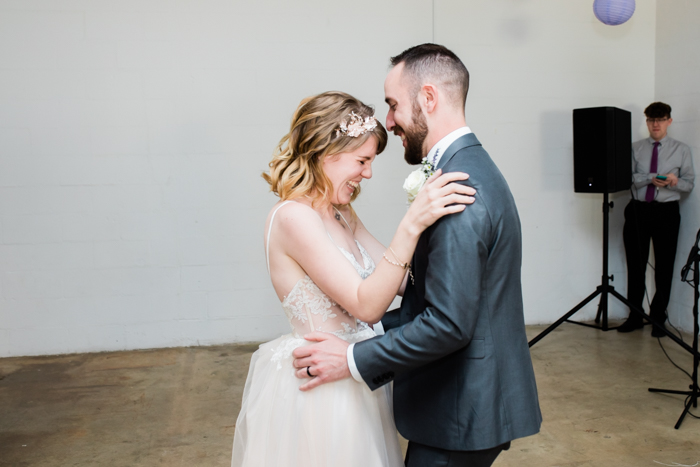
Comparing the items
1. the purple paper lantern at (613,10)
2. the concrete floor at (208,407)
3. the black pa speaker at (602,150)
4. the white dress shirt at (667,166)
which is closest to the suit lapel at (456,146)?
the concrete floor at (208,407)

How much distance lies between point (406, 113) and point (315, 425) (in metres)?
0.84

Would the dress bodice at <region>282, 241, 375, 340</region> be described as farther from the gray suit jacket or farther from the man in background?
the man in background

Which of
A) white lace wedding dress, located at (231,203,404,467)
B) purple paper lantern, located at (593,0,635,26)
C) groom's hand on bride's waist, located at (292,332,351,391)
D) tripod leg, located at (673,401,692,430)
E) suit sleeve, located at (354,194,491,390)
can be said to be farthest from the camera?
purple paper lantern, located at (593,0,635,26)

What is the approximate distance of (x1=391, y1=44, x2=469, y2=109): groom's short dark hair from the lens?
1.40 meters

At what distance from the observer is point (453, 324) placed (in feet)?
4.01

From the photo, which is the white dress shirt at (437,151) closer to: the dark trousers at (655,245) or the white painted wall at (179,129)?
the white painted wall at (179,129)

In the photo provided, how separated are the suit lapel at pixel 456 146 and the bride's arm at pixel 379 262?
75 millimetres

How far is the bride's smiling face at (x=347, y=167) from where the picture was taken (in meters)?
1.72

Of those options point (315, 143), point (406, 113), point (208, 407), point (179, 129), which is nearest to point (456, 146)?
point (406, 113)

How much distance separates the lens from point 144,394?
3768mm

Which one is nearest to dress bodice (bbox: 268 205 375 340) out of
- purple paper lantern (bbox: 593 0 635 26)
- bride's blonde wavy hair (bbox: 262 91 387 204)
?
bride's blonde wavy hair (bbox: 262 91 387 204)

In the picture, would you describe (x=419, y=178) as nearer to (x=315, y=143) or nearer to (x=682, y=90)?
(x=315, y=143)

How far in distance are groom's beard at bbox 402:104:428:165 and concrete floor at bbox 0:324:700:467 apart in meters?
1.95

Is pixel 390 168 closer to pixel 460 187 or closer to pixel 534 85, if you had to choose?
pixel 534 85
